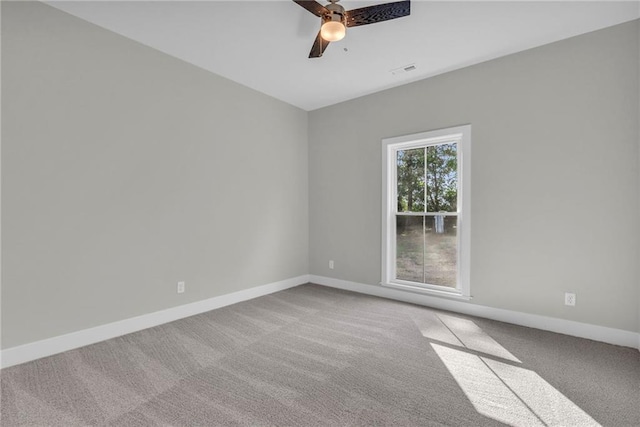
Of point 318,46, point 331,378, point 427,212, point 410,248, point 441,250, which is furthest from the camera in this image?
point 410,248

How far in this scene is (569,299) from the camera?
2.81 m

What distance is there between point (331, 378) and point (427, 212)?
2.40 metres

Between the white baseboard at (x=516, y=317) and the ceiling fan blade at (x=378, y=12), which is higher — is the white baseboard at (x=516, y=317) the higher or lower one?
the lower one

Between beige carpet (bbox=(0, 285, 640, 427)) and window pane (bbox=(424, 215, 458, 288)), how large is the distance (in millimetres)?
680

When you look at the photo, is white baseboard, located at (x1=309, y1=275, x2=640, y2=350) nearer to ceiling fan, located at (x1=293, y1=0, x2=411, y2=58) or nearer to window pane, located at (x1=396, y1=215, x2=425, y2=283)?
window pane, located at (x1=396, y1=215, x2=425, y2=283)

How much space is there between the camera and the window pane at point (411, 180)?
12.6 feet

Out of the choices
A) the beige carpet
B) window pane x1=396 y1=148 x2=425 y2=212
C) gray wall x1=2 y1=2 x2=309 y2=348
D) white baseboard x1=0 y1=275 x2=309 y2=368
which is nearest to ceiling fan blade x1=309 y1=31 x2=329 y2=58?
gray wall x1=2 y1=2 x2=309 y2=348

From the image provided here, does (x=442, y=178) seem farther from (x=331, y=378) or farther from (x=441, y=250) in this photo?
(x=331, y=378)

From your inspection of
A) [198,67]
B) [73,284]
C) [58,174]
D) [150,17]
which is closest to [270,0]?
[150,17]

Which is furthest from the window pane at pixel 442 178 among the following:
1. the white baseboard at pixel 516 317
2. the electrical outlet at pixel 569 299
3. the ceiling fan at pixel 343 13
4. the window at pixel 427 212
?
the ceiling fan at pixel 343 13

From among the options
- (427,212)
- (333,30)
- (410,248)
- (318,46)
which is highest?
(318,46)

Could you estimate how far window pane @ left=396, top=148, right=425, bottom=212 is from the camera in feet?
12.6

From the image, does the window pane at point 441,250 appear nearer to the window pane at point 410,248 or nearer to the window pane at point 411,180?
the window pane at point 410,248

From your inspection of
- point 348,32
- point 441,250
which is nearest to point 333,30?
point 348,32
